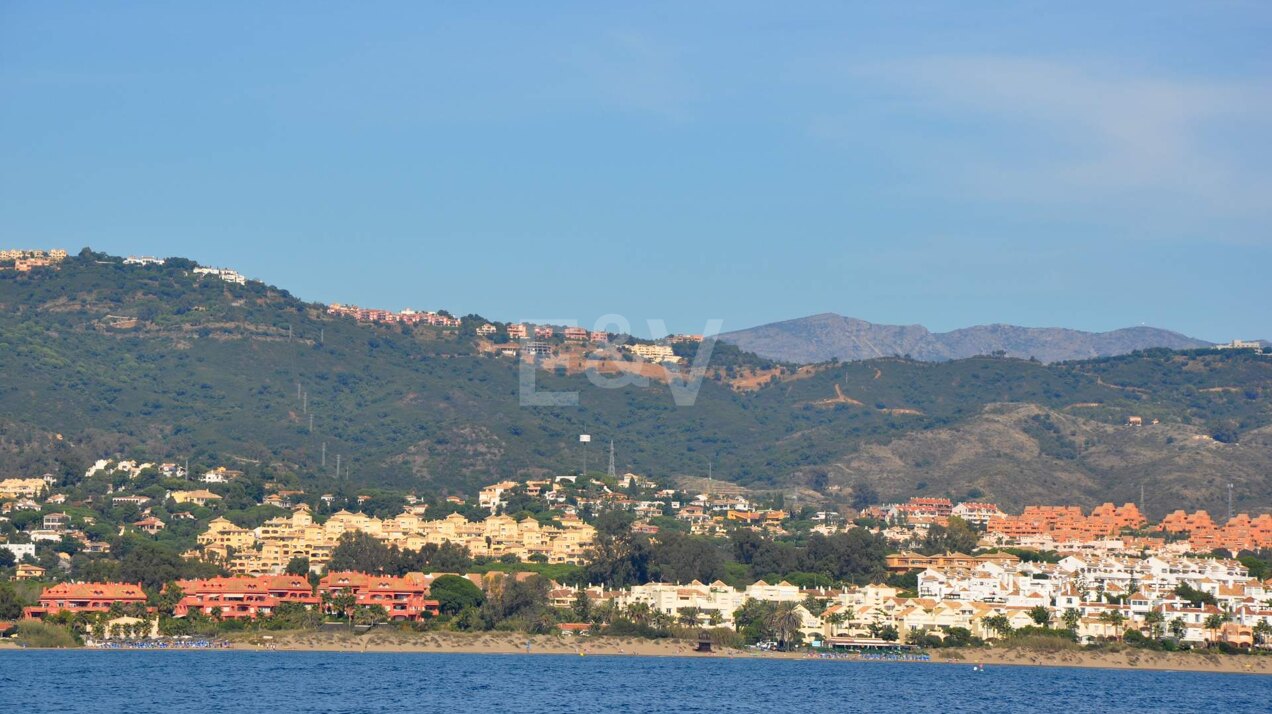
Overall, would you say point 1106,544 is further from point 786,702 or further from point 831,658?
point 786,702

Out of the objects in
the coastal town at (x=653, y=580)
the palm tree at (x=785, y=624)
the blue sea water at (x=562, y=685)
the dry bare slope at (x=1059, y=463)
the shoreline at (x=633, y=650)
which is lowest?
the blue sea water at (x=562, y=685)

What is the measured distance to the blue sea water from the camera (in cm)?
6128

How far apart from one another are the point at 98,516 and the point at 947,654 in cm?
6291

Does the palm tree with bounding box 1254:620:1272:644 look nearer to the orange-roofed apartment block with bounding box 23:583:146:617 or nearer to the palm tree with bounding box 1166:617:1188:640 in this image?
the palm tree with bounding box 1166:617:1188:640

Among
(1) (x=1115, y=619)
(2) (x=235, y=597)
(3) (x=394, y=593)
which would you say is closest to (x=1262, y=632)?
(1) (x=1115, y=619)

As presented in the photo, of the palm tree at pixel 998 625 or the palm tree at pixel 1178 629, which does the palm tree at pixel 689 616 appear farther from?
the palm tree at pixel 1178 629

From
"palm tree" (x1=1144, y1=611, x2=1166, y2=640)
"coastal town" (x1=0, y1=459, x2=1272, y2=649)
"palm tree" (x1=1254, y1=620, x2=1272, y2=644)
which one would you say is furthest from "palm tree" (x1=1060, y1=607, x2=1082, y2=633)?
"palm tree" (x1=1254, y1=620, x2=1272, y2=644)

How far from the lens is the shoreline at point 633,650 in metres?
85.7

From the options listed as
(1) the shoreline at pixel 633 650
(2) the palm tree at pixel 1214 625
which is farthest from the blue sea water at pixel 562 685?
(2) the palm tree at pixel 1214 625

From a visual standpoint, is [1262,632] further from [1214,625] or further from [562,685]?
[562,685]

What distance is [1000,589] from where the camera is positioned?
95938mm

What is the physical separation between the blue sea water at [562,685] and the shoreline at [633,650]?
1.35 m

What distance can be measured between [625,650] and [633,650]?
363 mm

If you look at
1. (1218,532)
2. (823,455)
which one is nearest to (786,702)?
(1218,532)
